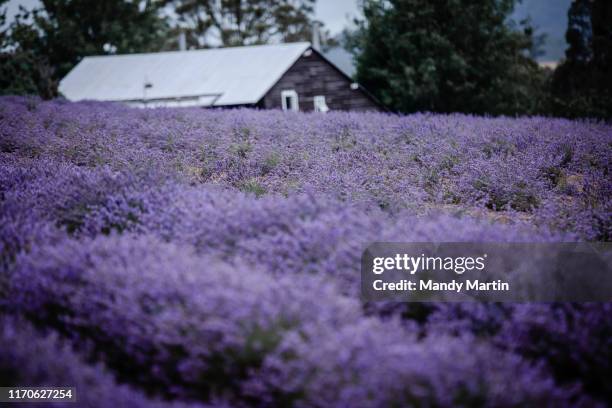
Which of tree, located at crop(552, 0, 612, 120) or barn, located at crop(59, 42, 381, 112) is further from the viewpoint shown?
barn, located at crop(59, 42, 381, 112)

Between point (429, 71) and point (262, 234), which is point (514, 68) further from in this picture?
point (262, 234)

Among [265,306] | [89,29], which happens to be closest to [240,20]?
[89,29]

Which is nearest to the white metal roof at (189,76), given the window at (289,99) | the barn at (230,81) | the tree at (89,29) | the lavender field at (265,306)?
the barn at (230,81)

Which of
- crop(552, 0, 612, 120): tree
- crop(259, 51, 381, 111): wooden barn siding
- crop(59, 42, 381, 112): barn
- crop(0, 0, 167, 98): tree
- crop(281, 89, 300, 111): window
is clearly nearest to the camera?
crop(552, 0, 612, 120): tree

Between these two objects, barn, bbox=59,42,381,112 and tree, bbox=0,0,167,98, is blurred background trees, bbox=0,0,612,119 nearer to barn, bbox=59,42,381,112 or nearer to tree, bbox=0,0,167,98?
barn, bbox=59,42,381,112

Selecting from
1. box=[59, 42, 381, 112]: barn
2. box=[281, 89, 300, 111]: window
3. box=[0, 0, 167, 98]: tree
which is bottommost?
box=[281, 89, 300, 111]: window

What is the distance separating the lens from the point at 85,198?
417 centimetres

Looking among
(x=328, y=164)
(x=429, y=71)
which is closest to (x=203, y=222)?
(x=328, y=164)

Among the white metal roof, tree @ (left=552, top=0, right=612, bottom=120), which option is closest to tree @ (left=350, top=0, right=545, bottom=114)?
the white metal roof

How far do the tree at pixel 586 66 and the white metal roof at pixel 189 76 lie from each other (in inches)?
468

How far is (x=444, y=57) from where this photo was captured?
1100 inches

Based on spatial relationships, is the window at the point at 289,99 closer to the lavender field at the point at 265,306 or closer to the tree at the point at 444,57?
the tree at the point at 444,57

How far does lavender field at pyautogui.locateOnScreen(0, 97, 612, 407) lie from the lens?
7.64 ft

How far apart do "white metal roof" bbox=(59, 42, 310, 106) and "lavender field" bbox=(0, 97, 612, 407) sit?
19.4 m
